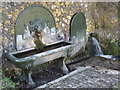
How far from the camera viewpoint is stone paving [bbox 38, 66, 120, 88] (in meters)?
3.46

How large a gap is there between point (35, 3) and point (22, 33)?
27.6 inches

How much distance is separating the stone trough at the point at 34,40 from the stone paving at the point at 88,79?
0.35m

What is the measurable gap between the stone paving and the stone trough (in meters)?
0.35

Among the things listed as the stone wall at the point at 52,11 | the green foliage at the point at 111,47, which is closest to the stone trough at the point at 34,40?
the stone wall at the point at 52,11

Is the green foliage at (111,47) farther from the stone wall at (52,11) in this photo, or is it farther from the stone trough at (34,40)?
the stone trough at (34,40)

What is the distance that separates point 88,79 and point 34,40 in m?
1.36

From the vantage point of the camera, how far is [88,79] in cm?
375

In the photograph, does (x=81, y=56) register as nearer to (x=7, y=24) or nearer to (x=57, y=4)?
(x=57, y=4)

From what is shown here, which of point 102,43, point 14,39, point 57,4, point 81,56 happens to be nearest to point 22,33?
point 14,39

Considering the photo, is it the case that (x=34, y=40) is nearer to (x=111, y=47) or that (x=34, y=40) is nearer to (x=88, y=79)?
(x=88, y=79)

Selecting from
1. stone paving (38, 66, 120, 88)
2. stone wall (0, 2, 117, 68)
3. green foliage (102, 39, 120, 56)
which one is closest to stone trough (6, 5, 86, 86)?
stone wall (0, 2, 117, 68)

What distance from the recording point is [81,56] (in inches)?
209

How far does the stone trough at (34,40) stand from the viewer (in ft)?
11.5

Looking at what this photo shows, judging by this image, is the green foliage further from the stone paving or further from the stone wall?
the stone paving
